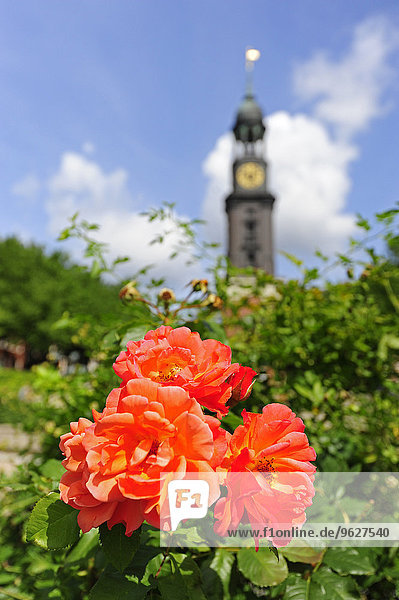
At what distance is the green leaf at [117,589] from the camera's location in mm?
648

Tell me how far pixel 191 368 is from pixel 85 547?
24.7 inches

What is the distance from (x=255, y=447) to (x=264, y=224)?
31120 mm

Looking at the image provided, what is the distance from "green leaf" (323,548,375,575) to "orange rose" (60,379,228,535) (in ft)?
2.12

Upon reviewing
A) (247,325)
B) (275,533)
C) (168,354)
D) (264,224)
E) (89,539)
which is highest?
(264,224)

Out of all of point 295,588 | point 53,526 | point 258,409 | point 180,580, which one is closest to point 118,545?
point 53,526

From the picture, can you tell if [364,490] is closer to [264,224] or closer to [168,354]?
[168,354]

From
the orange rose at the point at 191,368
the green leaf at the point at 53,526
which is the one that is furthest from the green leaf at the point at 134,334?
the green leaf at the point at 53,526

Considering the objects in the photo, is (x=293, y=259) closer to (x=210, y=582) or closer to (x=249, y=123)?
(x=210, y=582)

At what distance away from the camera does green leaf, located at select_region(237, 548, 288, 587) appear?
2.40 ft

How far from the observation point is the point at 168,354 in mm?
639

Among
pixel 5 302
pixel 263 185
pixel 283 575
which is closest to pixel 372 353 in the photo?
pixel 283 575

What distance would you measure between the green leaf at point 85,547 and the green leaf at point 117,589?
0.90 ft

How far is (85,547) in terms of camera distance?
93 centimetres

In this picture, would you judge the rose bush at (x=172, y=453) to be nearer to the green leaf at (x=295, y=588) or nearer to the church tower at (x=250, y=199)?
the green leaf at (x=295, y=588)
